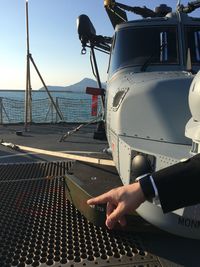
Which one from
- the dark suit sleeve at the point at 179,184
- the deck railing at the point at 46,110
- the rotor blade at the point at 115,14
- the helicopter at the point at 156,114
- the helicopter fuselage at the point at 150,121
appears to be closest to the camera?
the dark suit sleeve at the point at 179,184

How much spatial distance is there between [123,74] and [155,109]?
5.72ft

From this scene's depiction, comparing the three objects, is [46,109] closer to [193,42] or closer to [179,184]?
[193,42]

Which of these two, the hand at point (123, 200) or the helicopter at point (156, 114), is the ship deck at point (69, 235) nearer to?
the helicopter at point (156, 114)

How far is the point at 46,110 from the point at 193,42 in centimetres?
1251

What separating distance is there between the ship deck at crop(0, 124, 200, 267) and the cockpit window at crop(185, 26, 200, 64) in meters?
1.81

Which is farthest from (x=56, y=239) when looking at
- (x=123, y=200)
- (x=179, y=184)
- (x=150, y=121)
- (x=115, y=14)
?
(x=115, y=14)

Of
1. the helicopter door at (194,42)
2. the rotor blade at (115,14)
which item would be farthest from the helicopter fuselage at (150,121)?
the rotor blade at (115,14)

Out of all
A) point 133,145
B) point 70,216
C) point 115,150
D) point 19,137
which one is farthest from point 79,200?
point 19,137

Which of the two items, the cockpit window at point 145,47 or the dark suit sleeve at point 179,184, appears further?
the cockpit window at point 145,47

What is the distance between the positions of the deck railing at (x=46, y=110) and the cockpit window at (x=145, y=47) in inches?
410

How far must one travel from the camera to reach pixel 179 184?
1603 millimetres

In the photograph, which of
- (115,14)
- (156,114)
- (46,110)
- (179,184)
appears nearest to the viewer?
(179,184)

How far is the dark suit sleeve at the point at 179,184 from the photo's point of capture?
Answer: 1587 mm

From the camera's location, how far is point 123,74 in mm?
4902
